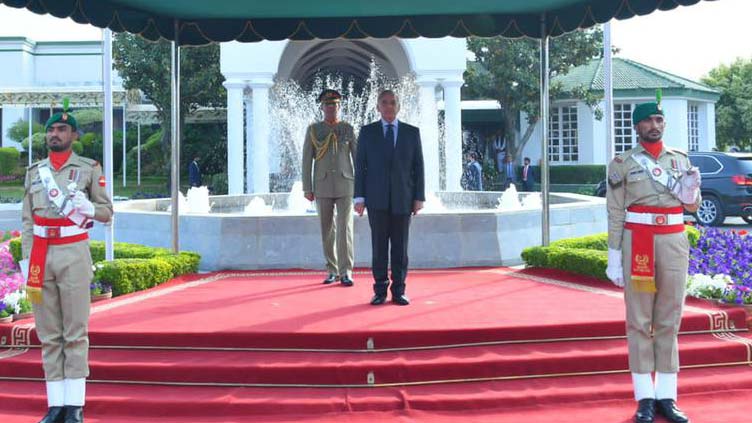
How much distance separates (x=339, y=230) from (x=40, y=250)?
3559 mm

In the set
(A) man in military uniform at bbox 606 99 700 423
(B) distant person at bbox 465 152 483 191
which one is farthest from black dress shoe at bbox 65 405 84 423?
(B) distant person at bbox 465 152 483 191

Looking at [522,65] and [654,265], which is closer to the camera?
[654,265]

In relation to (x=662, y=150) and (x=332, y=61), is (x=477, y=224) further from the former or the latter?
(x=332, y=61)

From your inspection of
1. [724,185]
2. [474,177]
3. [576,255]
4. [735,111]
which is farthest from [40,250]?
[735,111]

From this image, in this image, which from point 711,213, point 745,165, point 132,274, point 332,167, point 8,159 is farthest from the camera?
point 8,159

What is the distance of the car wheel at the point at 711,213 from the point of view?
1698 centimetres

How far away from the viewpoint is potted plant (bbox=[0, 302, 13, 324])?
19.5ft

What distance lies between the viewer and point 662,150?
4395 millimetres

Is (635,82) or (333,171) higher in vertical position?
(635,82)

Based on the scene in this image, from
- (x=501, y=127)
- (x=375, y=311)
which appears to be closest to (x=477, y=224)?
(x=375, y=311)

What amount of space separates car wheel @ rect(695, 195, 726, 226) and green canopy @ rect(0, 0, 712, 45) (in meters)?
10.4

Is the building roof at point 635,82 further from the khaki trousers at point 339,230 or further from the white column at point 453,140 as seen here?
the khaki trousers at point 339,230

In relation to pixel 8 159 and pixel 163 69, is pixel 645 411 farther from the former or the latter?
pixel 8 159

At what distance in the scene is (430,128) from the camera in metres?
19.4
